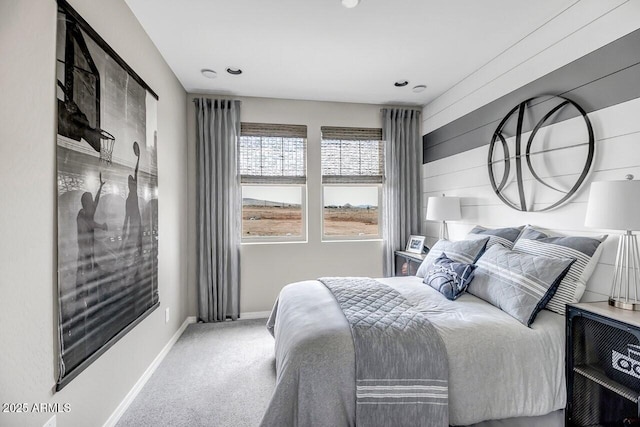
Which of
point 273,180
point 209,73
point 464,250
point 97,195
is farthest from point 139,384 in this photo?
point 209,73

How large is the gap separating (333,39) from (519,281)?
2.24 meters

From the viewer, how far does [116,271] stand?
1.85m

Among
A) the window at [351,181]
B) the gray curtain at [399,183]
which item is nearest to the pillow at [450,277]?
the gray curtain at [399,183]

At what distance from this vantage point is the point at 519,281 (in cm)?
187

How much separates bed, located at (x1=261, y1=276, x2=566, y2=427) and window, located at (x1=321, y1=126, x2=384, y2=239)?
2.27 meters

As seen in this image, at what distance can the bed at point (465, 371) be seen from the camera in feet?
4.74

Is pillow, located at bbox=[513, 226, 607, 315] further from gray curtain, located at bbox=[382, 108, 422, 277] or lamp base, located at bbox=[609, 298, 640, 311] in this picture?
gray curtain, located at bbox=[382, 108, 422, 277]

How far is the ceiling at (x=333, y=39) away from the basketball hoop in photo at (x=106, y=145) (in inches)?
39.2

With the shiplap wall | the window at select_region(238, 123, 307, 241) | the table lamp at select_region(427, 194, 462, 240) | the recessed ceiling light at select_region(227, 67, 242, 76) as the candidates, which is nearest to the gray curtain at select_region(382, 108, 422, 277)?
the table lamp at select_region(427, 194, 462, 240)

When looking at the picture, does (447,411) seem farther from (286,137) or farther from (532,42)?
(286,137)

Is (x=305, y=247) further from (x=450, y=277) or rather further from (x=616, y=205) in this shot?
(x=616, y=205)

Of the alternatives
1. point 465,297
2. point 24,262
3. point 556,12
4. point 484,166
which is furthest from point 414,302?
point 556,12

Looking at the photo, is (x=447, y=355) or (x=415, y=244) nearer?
(x=447, y=355)

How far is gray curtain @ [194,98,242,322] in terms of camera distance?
3521 millimetres
